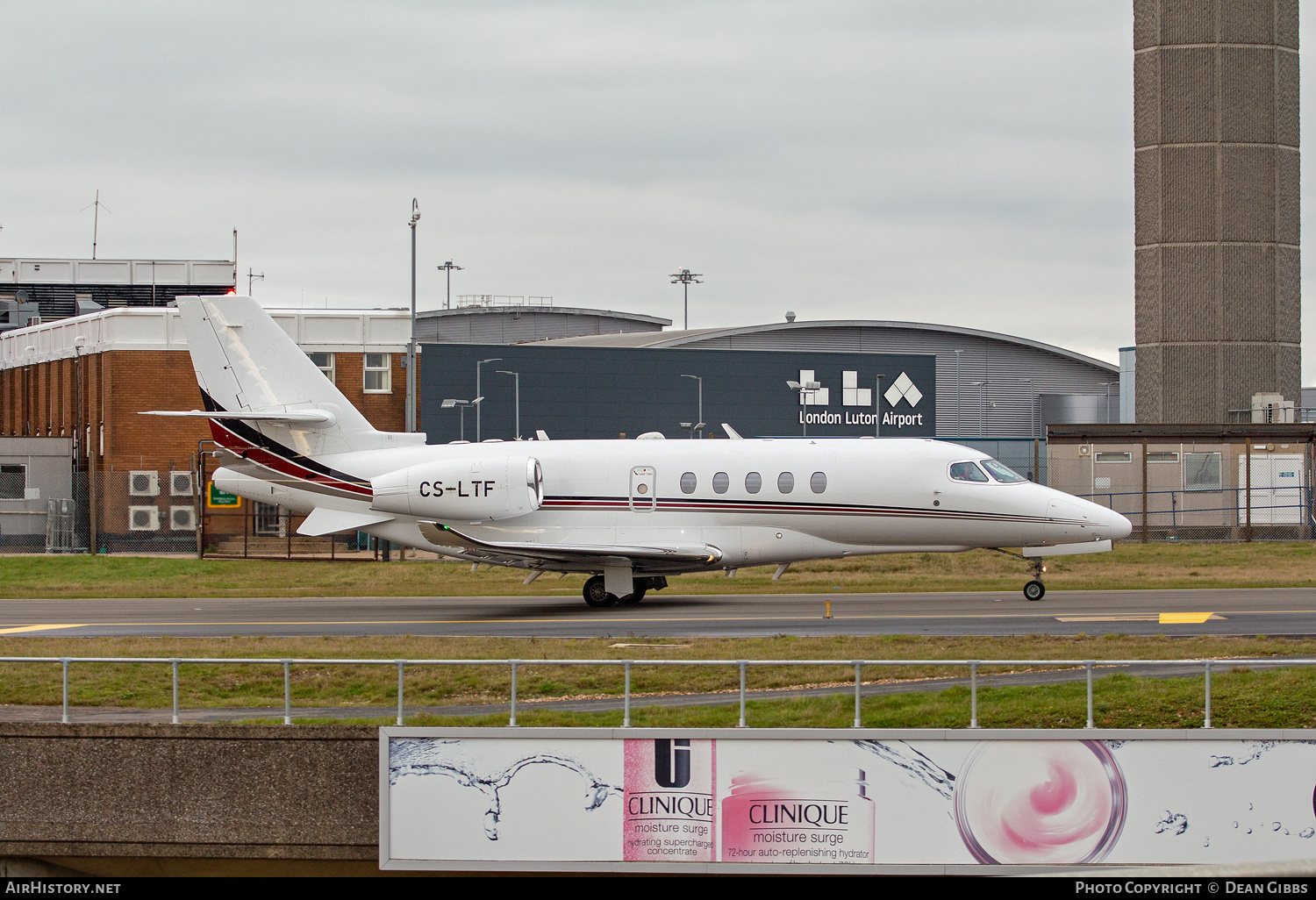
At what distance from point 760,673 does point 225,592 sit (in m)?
20.7

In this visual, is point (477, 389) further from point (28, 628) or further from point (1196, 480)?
point (28, 628)

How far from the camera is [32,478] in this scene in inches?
2235

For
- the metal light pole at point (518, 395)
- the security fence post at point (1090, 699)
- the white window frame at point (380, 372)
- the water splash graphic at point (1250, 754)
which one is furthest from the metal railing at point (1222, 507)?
the water splash graphic at point (1250, 754)

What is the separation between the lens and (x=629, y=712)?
46.8 ft

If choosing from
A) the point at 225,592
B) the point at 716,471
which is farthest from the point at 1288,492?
the point at 225,592

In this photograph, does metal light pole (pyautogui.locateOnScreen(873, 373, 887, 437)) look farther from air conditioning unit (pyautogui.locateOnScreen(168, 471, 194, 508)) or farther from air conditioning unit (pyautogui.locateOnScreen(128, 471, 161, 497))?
air conditioning unit (pyautogui.locateOnScreen(128, 471, 161, 497))

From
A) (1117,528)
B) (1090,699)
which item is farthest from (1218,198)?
(1090,699)

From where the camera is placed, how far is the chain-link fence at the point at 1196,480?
4866cm

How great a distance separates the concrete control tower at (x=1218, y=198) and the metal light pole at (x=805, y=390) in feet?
56.0

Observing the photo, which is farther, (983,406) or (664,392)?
(983,406)

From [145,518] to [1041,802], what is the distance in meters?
52.2

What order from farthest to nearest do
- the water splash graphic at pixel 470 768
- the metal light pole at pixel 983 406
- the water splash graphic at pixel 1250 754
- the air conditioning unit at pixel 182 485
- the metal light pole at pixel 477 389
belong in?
the metal light pole at pixel 983 406 → the metal light pole at pixel 477 389 → the air conditioning unit at pixel 182 485 → the water splash graphic at pixel 470 768 → the water splash graphic at pixel 1250 754

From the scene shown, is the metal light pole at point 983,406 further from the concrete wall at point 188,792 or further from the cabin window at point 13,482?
the concrete wall at point 188,792

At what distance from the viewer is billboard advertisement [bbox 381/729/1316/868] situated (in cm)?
1220
